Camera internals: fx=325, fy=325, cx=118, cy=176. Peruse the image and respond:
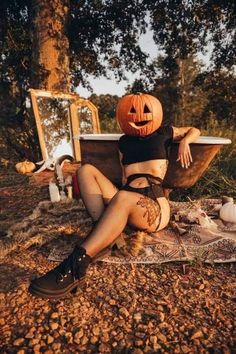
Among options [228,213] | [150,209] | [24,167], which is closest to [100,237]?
[150,209]

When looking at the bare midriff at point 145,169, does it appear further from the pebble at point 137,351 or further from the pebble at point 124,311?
the pebble at point 137,351

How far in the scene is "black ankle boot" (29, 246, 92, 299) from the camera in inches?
76.7

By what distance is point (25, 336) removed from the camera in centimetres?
173

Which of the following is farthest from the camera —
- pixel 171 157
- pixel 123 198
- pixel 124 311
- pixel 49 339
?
pixel 171 157

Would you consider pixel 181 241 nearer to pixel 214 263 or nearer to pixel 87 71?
pixel 214 263

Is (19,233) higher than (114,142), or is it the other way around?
(114,142)

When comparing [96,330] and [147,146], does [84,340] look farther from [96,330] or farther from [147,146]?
[147,146]

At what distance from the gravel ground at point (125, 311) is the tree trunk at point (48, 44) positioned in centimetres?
516

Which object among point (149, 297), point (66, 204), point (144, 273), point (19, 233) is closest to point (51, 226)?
point (19, 233)

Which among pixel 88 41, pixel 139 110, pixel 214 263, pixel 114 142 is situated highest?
pixel 88 41

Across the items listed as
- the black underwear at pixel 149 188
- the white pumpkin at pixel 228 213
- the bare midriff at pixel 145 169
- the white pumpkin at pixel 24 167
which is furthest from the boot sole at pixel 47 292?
the white pumpkin at pixel 24 167

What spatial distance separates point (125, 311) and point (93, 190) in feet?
3.39

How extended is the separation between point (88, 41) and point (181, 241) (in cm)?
726

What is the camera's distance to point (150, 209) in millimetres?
2453
